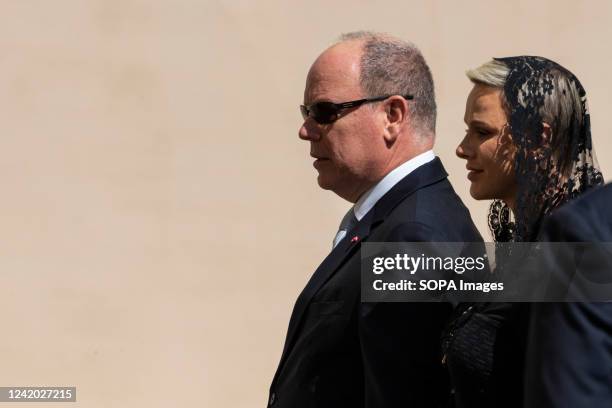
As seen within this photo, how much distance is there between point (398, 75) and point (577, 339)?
1.31 m

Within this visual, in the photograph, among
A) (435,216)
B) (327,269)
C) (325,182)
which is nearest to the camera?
(435,216)

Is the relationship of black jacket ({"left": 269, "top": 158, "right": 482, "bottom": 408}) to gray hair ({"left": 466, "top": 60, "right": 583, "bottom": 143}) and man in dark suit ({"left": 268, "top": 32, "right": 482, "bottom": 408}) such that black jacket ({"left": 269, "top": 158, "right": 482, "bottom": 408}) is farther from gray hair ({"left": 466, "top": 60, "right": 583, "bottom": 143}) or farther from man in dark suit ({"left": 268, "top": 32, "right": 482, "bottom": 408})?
gray hair ({"left": 466, "top": 60, "right": 583, "bottom": 143})

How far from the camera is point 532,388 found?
1928 millimetres

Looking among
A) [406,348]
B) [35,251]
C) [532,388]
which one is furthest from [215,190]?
[532,388]

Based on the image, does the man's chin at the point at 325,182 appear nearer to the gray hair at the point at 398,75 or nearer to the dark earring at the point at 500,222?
the gray hair at the point at 398,75

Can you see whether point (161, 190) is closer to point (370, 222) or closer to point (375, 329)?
point (370, 222)

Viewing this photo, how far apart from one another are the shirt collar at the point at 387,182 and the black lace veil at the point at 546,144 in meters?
0.34

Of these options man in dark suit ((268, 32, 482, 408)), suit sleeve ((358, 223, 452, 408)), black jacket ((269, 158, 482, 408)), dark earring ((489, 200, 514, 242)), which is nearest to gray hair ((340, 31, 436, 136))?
man in dark suit ((268, 32, 482, 408))

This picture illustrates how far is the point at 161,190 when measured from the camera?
18.2 ft

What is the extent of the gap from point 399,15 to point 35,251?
1933mm

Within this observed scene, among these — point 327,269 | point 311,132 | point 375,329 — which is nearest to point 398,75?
point 311,132

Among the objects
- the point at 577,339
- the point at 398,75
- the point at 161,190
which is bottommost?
the point at 577,339

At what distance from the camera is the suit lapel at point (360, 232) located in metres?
2.89

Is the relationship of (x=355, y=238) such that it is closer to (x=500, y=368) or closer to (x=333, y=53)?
(x=333, y=53)
